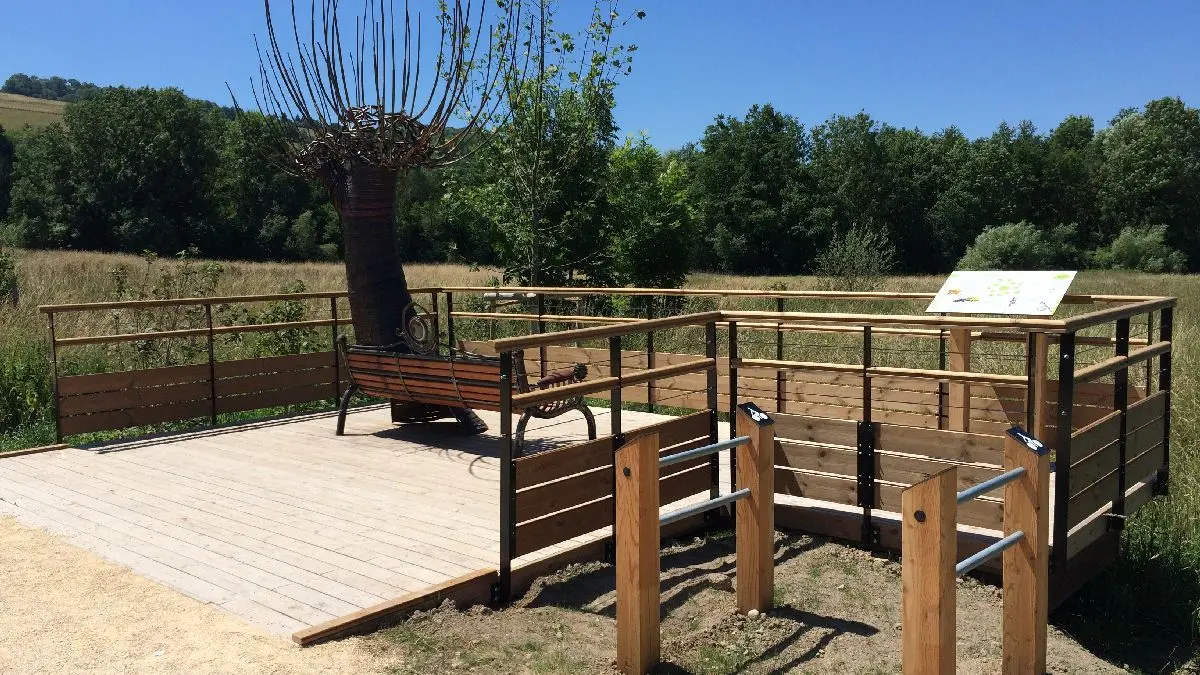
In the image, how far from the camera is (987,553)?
12.4ft

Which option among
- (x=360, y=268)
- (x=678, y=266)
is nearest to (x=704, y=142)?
(x=678, y=266)

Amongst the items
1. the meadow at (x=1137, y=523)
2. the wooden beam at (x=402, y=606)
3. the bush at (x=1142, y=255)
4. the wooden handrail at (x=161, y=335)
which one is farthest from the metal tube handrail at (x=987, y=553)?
the bush at (x=1142, y=255)

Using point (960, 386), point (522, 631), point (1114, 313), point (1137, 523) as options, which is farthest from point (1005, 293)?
point (522, 631)

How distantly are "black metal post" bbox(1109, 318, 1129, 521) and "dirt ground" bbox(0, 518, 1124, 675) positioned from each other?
0.99 meters

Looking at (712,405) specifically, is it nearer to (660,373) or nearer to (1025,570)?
(660,373)

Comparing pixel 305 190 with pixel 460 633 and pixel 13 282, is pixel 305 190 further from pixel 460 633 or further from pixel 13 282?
pixel 460 633

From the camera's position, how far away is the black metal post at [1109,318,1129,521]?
5.57 m

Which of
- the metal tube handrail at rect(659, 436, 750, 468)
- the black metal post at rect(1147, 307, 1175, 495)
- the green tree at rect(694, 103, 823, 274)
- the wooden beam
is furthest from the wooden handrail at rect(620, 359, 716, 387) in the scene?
the green tree at rect(694, 103, 823, 274)

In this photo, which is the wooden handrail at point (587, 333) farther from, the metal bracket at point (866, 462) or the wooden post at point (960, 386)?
the wooden post at point (960, 386)

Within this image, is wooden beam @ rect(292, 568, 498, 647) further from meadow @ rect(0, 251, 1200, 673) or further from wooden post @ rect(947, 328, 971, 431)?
wooden post @ rect(947, 328, 971, 431)

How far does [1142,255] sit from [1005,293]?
46.8 m

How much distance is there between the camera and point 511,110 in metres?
14.9

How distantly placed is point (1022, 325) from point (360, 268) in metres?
6.00

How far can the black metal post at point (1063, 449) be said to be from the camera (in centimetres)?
473
